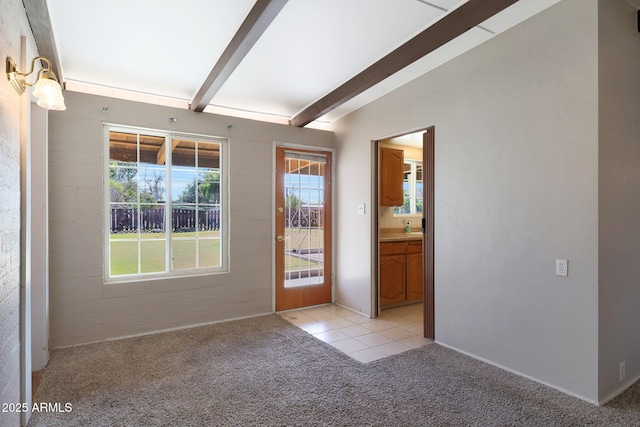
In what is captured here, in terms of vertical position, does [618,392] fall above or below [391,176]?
below

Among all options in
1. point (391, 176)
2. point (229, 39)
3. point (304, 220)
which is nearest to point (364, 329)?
point (304, 220)

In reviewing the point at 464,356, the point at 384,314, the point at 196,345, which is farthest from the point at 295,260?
the point at 464,356

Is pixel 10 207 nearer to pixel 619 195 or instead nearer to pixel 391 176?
pixel 619 195

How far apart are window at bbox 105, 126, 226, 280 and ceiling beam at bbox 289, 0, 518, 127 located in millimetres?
1597

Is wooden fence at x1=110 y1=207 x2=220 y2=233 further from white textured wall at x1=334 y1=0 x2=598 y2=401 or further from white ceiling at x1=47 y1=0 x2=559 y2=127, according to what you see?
white textured wall at x1=334 y1=0 x2=598 y2=401

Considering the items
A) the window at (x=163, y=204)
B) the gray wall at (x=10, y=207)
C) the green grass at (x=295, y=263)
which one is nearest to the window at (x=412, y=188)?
the green grass at (x=295, y=263)

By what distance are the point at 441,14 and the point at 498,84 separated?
2.60 ft

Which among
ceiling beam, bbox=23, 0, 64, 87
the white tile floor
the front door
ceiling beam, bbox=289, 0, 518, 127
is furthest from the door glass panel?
ceiling beam, bbox=23, 0, 64, 87

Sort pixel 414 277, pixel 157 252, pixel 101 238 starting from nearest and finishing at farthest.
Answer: pixel 101 238 → pixel 157 252 → pixel 414 277

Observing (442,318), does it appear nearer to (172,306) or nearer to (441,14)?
(441,14)

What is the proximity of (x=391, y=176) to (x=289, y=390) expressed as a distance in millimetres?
3335

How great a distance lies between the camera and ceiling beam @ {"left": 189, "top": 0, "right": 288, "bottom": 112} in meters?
2.13

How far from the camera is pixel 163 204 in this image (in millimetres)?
3779

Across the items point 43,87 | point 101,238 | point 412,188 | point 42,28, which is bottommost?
point 101,238
